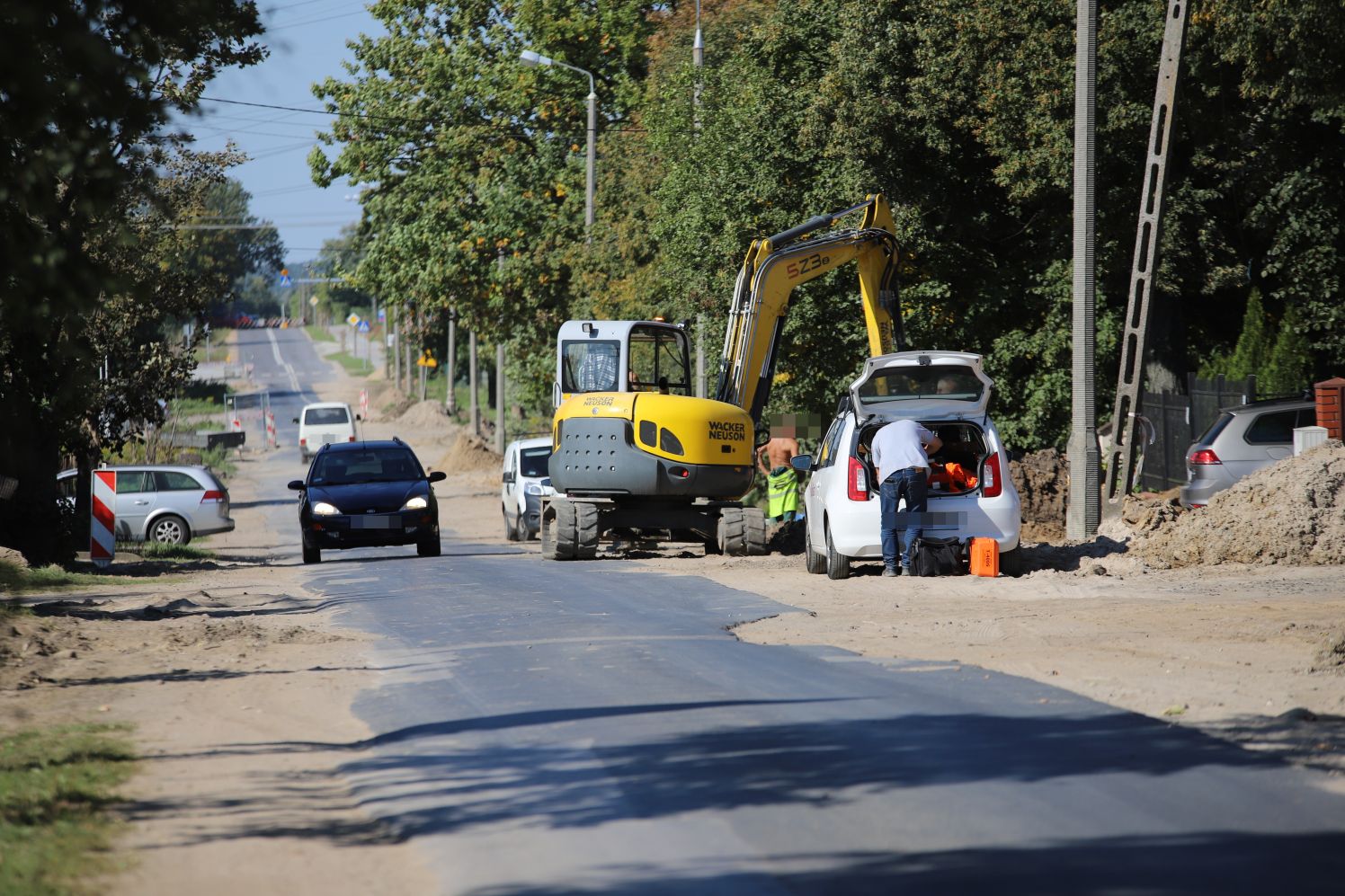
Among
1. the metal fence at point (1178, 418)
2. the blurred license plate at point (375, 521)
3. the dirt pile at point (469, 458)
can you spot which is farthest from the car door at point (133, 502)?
the dirt pile at point (469, 458)

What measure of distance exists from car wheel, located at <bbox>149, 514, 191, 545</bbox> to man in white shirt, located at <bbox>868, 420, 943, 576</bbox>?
17.8 metres

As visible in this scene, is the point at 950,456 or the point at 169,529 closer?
the point at 950,456

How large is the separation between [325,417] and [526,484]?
107 ft

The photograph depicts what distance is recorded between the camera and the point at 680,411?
66.5ft

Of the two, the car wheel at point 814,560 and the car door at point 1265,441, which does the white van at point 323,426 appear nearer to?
the car door at point 1265,441

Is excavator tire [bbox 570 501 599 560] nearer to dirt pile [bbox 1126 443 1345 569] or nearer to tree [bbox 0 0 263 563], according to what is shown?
dirt pile [bbox 1126 443 1345 569]

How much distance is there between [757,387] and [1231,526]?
21.8 ft

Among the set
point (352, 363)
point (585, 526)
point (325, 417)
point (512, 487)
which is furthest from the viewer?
point (352, 363)

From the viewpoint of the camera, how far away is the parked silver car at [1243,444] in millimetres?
19859

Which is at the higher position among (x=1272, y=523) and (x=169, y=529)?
(x=1272, y=523)

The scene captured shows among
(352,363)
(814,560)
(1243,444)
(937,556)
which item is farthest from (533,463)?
(352,363)

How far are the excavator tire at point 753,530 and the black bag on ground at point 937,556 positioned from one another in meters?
4.47

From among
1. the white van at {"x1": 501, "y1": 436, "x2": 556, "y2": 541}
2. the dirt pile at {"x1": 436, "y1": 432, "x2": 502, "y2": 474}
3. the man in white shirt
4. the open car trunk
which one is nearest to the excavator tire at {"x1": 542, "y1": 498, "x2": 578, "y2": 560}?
the open car trunk

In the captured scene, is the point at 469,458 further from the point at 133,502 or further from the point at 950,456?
the point at 950,456
